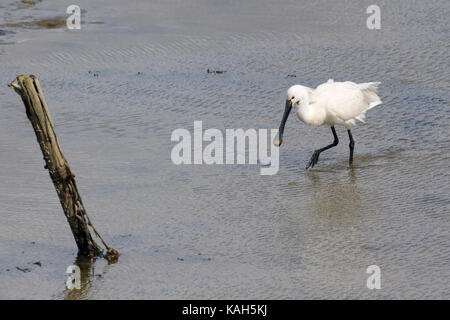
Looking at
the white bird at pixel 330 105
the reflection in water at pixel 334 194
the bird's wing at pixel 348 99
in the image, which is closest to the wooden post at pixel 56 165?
the reflection in water at pixel 334 194

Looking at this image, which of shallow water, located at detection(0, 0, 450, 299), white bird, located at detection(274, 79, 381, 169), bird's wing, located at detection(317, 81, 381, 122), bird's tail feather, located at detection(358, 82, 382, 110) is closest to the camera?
shallow water, located at detection(0, 0, 450, 299)

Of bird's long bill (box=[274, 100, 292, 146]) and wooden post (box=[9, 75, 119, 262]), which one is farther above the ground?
bird's long bill (box=[274, 100, 292, 146])

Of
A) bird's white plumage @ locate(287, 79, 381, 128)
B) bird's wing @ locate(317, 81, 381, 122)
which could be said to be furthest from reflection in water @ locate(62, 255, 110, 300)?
bird's wing @ locate(317, 81, 381, 122)

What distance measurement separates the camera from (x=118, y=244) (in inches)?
224

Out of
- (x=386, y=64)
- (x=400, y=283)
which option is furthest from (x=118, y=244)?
(x=386, y=64)

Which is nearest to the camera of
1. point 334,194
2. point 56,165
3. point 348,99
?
point 56,165

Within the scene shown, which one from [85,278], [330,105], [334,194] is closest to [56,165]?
[85,278]

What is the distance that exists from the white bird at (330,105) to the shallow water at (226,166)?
11.4 inches

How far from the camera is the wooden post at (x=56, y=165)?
496 centimetres

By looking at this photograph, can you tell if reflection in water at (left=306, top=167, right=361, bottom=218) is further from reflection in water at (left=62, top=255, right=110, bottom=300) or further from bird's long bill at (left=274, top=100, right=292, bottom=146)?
reflection in water at (left=62, top=255, right=110, bottom=300)

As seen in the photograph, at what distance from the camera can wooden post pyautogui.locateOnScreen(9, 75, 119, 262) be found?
16.3 feet

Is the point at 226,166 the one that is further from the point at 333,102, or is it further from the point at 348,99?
the point at 348,99

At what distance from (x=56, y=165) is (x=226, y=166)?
7.92 ft

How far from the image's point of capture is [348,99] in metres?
7.67
